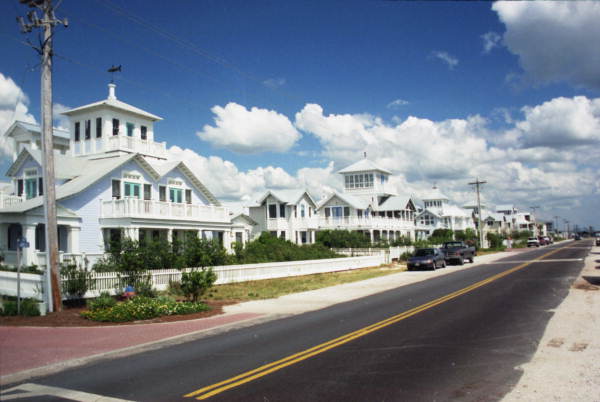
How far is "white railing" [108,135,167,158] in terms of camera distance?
34.0 metres

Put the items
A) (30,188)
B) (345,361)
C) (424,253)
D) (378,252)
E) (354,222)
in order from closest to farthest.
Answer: (345,361) → (30,188) → (424,253) → (378,252) → (354,222)

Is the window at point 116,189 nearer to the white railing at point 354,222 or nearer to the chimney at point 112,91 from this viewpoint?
the chimney at point 112,91

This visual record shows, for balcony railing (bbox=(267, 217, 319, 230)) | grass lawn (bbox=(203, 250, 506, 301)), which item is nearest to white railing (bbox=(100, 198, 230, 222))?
grass lawn (bbox=(203, 250, 506, 301))

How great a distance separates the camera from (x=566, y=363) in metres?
8.19

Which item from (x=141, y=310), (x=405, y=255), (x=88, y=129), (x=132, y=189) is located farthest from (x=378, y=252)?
(x=141, y=310)

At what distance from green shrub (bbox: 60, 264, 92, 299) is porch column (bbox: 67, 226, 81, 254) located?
11.2 m

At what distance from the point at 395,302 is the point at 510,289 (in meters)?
5.42

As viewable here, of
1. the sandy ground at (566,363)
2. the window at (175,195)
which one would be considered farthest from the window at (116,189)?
the sandy ground at (566,363)

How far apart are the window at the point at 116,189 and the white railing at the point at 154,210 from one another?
134 centimetres

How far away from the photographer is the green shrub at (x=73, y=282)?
54.0 feet

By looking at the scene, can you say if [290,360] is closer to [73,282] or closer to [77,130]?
[73,282]

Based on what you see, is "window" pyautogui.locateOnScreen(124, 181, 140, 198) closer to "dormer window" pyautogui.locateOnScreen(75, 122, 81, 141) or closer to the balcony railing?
"dormer window" pyautogui.locateOnScreen(75, 122, 81, 141)

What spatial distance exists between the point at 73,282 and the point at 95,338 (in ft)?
18.9

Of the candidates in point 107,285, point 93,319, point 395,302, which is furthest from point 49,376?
point 395,302
